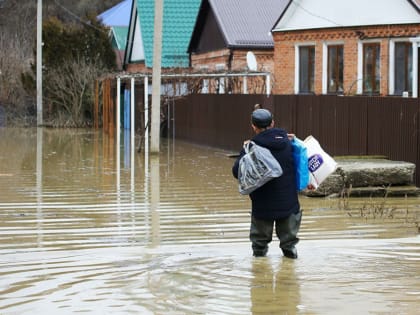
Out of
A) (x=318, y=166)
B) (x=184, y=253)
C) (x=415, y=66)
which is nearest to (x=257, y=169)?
(x=318, y=166)

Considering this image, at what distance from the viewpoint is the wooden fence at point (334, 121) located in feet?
62.8

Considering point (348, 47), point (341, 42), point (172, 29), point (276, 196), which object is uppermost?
point (172, 29)

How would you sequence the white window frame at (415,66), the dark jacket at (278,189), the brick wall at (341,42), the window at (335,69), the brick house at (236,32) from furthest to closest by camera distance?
the brick house at (236,32), the window at (335,69), the brick wall at (341,42), the white window frame at (415,66), the dark jacket at (278,189)

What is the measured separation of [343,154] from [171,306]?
1353cm

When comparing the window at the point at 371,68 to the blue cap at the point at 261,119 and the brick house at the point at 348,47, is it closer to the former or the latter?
the brick house at the point at 348,47

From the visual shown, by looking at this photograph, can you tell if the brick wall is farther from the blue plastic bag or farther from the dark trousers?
the dark trousers

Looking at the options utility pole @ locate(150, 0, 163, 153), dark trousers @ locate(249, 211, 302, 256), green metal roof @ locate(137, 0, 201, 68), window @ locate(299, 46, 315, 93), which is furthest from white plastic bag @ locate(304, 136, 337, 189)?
green metal roof @ locate(137, 0, 201, 68)

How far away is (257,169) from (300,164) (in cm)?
56

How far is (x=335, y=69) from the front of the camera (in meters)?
32.8

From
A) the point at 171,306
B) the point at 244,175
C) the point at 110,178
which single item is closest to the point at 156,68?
the point at 110,178

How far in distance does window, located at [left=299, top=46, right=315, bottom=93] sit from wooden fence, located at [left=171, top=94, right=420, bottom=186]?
354 cm

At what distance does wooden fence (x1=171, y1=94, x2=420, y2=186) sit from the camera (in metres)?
19.1

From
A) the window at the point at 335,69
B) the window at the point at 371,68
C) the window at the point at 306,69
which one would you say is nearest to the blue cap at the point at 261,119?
the window at the point at 371,68

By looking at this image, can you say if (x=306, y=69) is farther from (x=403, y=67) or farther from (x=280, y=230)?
(x=280, y=230)
